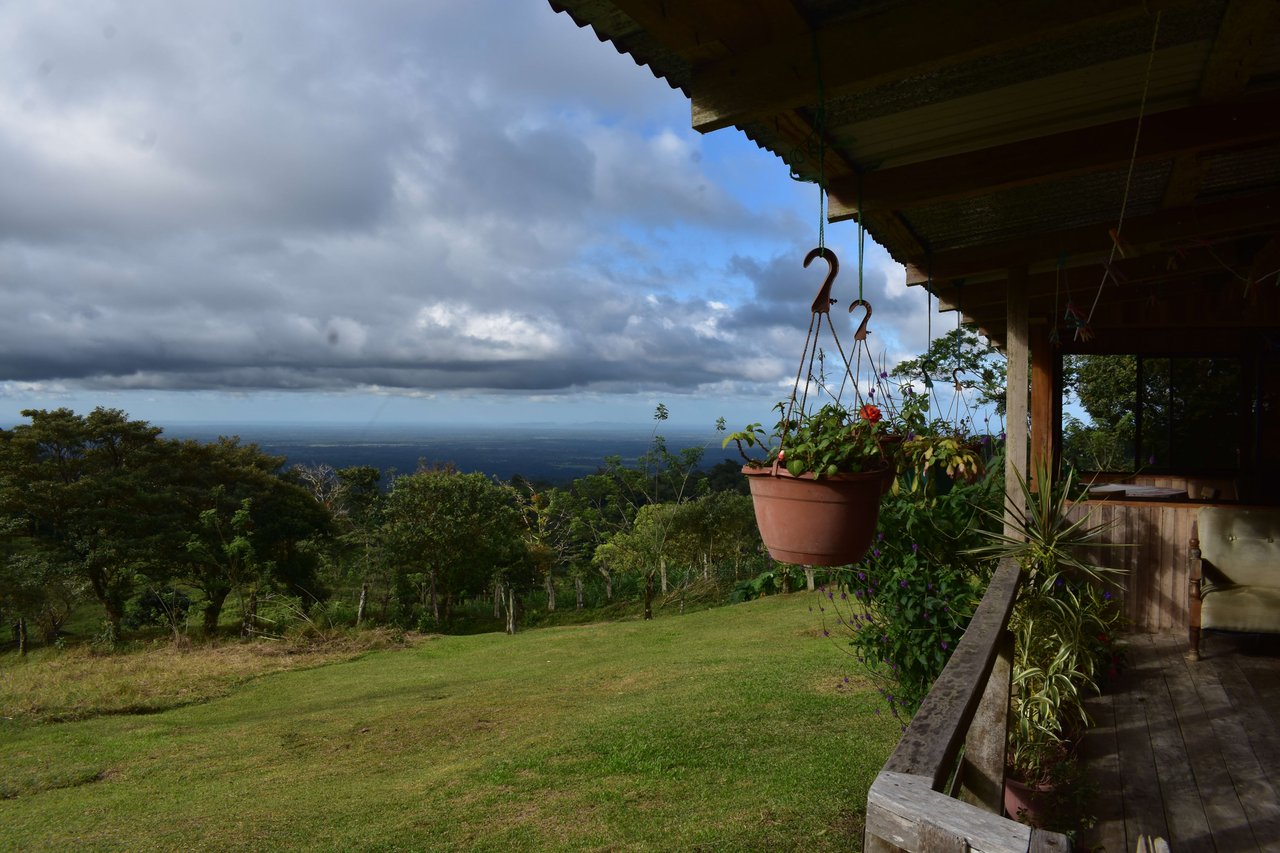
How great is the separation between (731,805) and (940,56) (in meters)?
4.30

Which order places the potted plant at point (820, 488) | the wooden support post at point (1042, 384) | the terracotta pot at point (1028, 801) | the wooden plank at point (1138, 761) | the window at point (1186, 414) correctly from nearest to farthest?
the potted plant at point (820, 488)
the wooden plank at point (1138, 761)
the terracotta pot at point (1028, 801)
the wooden support post at point (1042, 384)
the window at point (1186, 414)

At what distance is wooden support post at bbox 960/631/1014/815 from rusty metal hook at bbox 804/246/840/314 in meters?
1.12

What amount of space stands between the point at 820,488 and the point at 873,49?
1058mm

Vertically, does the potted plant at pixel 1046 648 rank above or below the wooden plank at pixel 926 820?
below

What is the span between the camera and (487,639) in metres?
16.3

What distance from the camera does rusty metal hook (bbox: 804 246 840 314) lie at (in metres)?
2.16

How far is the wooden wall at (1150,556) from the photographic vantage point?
14.4 feet

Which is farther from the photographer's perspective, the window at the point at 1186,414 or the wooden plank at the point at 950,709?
the window at the point at 1186,414

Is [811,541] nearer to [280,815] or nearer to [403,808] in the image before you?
[403,808]

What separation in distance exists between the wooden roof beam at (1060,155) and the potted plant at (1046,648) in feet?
4.46

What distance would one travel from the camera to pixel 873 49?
170cm

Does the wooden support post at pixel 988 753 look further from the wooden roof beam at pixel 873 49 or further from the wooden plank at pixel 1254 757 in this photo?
the wooden roof beam at pixel 873 49

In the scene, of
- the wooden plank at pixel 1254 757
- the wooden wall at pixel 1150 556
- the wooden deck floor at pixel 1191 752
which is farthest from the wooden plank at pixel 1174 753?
the wooden wall at pixel 1150 556

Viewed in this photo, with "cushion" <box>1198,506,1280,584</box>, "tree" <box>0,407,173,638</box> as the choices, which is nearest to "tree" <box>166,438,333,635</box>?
"tree" <box>0,407,173,638</box>
